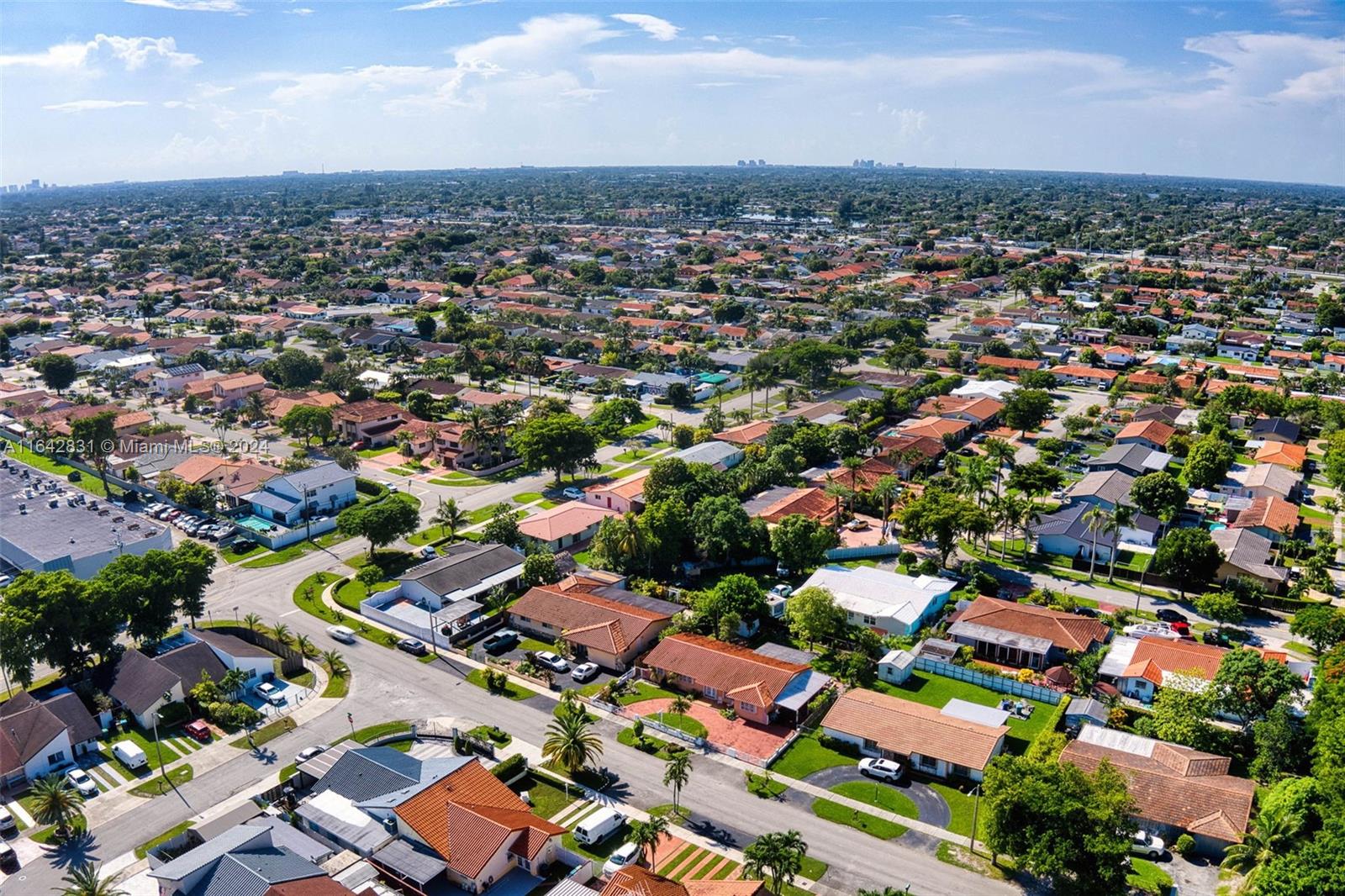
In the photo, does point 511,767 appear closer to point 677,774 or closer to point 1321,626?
point 677,774

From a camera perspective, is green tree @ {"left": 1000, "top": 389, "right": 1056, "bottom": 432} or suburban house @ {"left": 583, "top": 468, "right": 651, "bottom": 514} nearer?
suburban house @ {"left": 583, "top": 468, "right": 651, "bottom": 514}

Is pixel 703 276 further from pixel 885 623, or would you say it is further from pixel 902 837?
pixel 902 837

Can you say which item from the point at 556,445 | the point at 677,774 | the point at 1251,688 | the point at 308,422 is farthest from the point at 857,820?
the point at 308,422

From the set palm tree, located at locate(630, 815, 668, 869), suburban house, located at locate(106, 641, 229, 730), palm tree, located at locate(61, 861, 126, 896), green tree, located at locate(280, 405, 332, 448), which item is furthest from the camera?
green tree, located at locate(280, 405, 332, 448)

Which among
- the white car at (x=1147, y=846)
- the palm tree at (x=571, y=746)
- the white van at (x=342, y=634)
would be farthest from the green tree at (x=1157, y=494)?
the white van at (x=342, y=634)

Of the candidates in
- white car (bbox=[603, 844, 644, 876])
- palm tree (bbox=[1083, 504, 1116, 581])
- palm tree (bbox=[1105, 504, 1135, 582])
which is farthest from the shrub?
palm tree (bbox=[1083, 504, 1116, 581])

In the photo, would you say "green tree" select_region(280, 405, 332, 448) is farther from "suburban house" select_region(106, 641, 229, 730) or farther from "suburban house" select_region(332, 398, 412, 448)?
"suburban house" select_region(106, 641, 229, 730)

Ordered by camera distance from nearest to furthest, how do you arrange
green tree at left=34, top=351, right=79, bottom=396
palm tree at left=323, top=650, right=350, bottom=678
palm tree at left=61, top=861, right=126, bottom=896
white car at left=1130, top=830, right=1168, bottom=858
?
palm tree at left=61, top=861, right=126, bottom=896 → white car at left=1130, top=830, right=1168, bottom=858 → palm tree at left=323, top=650, right=350, bottom=678 → green tree at left=34, top=351, right=79, bottom=396
